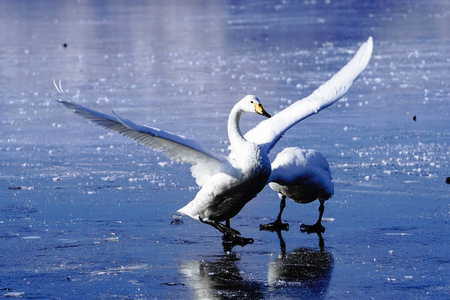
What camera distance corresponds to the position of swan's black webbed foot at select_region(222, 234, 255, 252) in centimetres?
702

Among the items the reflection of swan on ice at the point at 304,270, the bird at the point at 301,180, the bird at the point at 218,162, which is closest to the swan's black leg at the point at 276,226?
the bird at the point at 301,180

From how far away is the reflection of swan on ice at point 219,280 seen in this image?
5789 millimetres

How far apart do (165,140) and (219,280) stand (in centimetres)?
154

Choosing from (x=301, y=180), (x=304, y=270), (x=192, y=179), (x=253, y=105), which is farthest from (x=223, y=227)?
(x=192, y=179)

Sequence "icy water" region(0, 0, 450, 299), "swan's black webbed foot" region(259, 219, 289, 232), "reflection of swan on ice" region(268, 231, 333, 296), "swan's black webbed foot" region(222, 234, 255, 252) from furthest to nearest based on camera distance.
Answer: "swan's black webbed foot" region(259, 219, 289, 232) → "swan's black webbed foot" region(222, 234, 255, 252) → "icy water" region(0, 0, 450, 299) → "reflection of swan on ice" region(268, 231, 333, 296)

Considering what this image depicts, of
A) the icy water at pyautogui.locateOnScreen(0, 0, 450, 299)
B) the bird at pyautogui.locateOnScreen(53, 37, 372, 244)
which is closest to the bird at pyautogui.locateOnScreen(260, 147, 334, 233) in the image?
the icy water at pyautogui.locateOnScreen(0, 0, 450, 299)

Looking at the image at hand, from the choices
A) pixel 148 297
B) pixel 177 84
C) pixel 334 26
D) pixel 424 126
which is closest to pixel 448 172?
pixel 424 126

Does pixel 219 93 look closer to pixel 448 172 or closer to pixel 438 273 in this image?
pixel 448 172

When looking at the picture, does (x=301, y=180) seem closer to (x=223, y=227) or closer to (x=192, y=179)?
(x=223, y=227)

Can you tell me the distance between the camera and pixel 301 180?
7.69 m

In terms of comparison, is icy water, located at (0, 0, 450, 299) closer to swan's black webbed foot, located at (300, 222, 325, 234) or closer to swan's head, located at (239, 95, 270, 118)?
swan's black webbed foot, located at (300, 222, 325, 234)

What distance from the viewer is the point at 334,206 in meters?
8.23

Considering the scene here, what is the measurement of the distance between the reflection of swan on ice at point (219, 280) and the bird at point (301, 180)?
0.96 m

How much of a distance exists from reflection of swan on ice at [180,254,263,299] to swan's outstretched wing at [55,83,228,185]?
937mm
